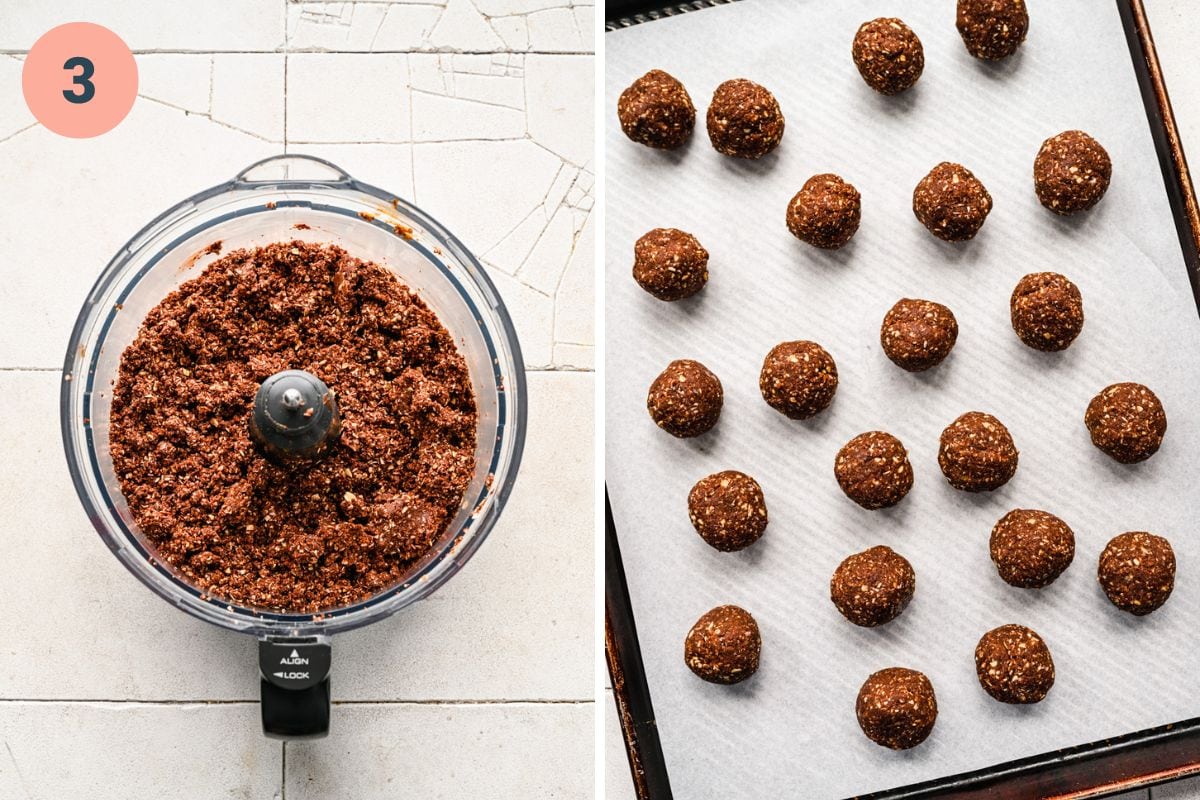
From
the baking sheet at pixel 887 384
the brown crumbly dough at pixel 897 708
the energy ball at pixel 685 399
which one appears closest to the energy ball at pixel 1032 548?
the baking sheet at pixel 887 384

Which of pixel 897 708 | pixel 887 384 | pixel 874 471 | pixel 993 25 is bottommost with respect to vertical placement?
pixel 897 708

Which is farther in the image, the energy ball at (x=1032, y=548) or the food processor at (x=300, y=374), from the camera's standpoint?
the energy ball at (x=1032, y=548)

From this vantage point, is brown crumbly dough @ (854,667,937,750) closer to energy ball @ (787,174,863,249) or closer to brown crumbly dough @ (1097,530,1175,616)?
brown crumbly dough @ (1097,530,1175,616)

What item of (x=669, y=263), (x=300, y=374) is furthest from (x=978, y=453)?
(x=300, y=374)

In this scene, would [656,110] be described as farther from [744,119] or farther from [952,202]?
[952,202]

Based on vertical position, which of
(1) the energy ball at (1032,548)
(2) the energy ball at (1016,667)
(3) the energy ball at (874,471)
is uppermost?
(3) the energy ball at (874,471)

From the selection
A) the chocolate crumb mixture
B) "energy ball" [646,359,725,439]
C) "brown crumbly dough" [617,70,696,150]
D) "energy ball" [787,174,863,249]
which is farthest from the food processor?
"energy ball" [787,174,863,249]

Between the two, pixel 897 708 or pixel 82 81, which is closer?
pixel 897 708

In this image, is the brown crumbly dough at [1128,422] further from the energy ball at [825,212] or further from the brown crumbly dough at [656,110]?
the brown crumbly dough at [656,110]
